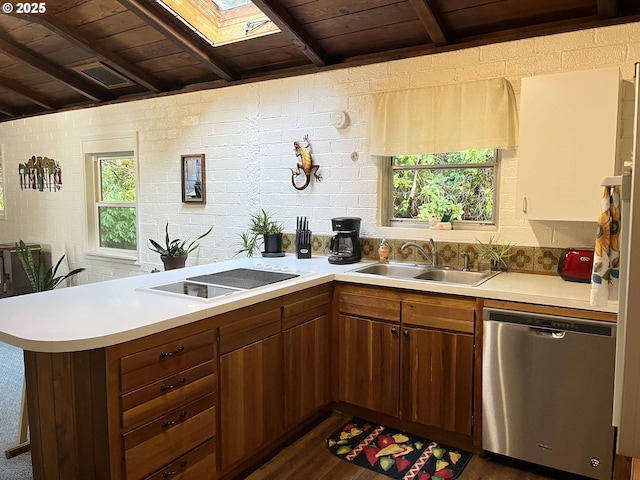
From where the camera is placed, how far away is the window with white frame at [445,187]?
305 cm

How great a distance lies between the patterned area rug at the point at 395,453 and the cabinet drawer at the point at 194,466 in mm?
762

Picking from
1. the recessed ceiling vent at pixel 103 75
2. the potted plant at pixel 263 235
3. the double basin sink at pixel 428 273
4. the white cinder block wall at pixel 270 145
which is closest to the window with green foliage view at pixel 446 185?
the white cinder block wall at pixel 270 145

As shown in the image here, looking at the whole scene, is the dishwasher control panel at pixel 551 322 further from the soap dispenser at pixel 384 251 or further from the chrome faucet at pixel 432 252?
the soap dispenser at pixel 384 251

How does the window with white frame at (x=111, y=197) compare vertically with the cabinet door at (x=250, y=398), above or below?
above

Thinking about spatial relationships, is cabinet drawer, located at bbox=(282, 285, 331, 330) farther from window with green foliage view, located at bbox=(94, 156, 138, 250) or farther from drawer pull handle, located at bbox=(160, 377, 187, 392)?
window with green foliage view, located at bbox=(94, 156, 138, 250)

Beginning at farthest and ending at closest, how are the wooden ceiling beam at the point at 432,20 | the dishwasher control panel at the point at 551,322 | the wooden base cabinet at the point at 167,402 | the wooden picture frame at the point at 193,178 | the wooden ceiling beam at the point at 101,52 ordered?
the wooden picture frame at the point at 193,178 < the wooden ceiling beam at the point at 101,52 < the wooden ceiling beam at the point at 432,20 < the dishwasher control panel at the point at 551,322 < the wooden base cabinet at the point at 167,402

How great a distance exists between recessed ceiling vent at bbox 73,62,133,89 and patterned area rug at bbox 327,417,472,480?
3.55 metres

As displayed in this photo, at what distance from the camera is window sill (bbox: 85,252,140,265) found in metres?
4.75

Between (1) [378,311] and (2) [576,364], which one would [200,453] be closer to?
(1) [378,311]

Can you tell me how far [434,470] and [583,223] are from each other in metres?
1.54

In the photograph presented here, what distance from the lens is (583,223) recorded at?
2.66m

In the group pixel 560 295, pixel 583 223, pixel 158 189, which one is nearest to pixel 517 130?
pixel 583 223

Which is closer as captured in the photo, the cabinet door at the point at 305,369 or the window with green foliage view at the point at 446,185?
the cabinet door at the point at 305,369

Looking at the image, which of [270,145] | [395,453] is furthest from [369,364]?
[270,145]
